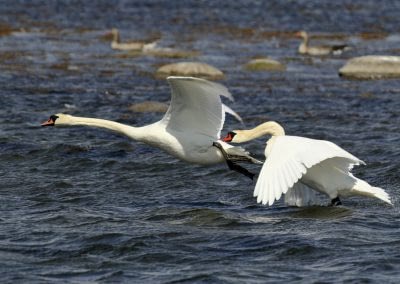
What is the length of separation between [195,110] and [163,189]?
1.42 metres

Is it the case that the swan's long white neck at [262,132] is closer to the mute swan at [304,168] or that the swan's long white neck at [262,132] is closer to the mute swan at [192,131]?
the mute swan at [304,168]

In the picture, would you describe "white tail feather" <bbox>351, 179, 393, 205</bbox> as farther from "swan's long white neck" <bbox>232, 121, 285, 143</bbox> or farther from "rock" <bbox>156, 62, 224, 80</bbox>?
"rock" <bbox>156, 62, 224, 80</bbox>

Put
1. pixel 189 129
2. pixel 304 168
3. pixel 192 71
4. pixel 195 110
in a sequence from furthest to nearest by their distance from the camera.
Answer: pixel 192 71 < pixel 189 129 < pixel 195 110 < pixel 304 168

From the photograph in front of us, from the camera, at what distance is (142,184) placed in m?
12.6

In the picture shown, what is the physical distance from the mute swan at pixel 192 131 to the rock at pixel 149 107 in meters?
6.66

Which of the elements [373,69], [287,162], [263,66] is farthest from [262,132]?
[263,66]

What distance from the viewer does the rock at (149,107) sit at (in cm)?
1833

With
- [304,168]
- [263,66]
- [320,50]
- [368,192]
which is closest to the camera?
[304,168]

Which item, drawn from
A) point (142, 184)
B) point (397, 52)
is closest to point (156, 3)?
point (397, 52)

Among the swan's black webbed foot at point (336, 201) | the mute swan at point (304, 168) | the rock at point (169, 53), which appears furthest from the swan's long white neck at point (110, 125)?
the rock at point (169, 53)

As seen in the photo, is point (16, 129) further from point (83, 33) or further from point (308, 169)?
point (83, 33)

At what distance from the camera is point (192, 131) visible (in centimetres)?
1152

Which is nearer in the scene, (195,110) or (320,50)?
(195,110)

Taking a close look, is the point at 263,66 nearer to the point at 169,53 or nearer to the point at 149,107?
the point at 169,53
